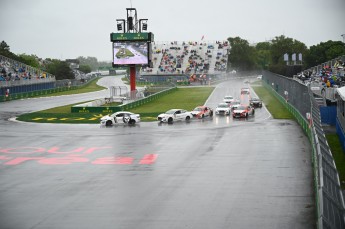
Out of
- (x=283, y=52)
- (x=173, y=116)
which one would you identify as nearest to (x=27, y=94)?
(x=173, y=116)

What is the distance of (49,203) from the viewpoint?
19.8m

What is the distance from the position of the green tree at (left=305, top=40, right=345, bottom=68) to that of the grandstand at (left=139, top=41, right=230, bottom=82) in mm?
33655

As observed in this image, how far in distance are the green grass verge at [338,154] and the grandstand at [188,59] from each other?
118 m

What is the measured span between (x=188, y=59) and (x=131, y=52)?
9798 centimetres

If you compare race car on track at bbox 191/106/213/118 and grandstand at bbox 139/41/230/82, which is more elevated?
grandstand at bbox 139/41/230/82

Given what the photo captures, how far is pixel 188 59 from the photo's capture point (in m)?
168

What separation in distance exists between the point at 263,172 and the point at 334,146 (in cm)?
856

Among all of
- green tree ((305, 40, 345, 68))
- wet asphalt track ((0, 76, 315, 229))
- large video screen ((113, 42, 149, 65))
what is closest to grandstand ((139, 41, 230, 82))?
green tree ((305, 40, 345, 68))

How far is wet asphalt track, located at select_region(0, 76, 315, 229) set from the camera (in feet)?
57.6

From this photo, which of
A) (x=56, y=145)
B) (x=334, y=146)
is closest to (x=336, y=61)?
(x=334, y=146)

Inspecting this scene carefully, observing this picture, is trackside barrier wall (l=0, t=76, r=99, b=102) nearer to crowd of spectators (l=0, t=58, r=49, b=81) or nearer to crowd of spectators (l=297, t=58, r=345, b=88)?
crowd of spectators (l=0, t=58, r=49, b=81)

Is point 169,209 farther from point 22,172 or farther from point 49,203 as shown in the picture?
point 22,172

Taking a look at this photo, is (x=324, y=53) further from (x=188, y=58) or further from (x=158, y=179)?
(x=158, y=179)

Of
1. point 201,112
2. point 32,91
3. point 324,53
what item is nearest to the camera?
point 201,112
